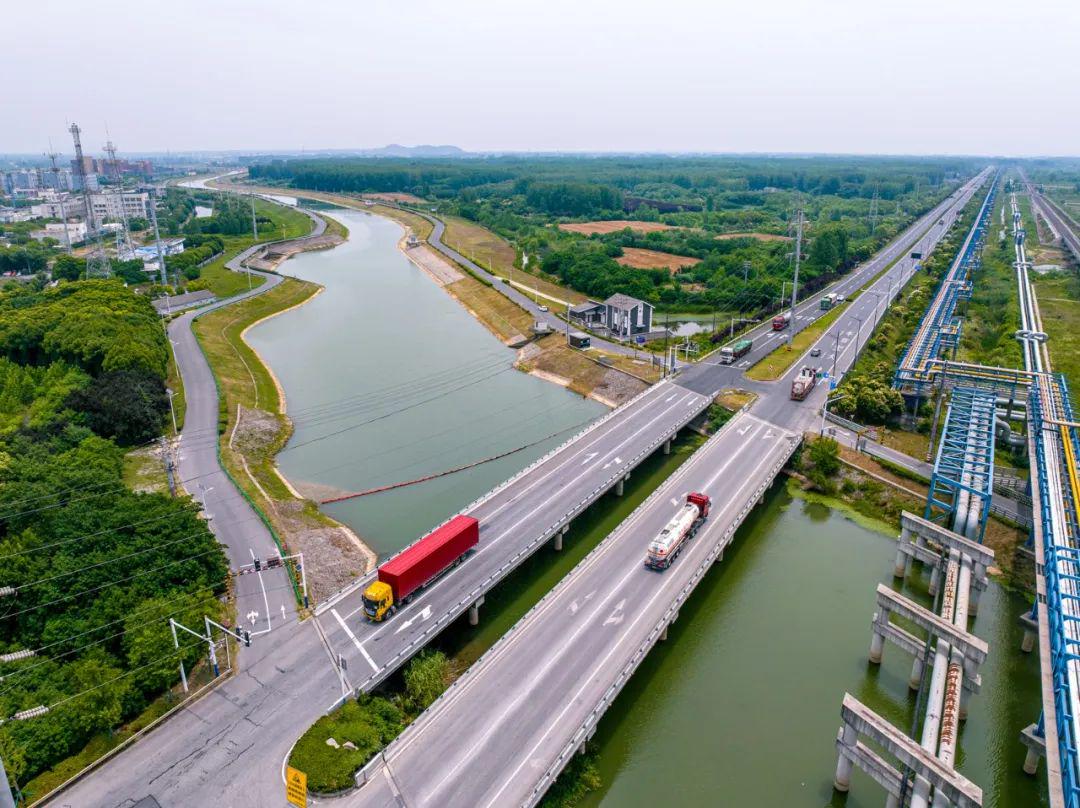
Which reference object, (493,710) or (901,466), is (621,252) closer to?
(901,466)

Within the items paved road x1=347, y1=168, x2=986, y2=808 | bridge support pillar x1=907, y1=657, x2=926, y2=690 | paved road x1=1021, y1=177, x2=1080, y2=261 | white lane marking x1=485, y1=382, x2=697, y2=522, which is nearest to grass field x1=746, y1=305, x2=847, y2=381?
white lane marking x1=485, y1=382, x2=697, y2=522

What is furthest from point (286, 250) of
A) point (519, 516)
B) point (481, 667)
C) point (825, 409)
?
point (481, 667)

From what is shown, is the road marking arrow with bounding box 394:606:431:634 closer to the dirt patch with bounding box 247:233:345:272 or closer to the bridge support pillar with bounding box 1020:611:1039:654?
the bridge support pillar with bounding box 1020:611:1039:654

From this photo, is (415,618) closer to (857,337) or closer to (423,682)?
(423,682)

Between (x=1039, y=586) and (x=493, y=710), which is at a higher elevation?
(x=1039, y=586)

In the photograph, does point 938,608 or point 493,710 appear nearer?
point 493,710

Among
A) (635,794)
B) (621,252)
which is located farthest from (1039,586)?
(621,252)
